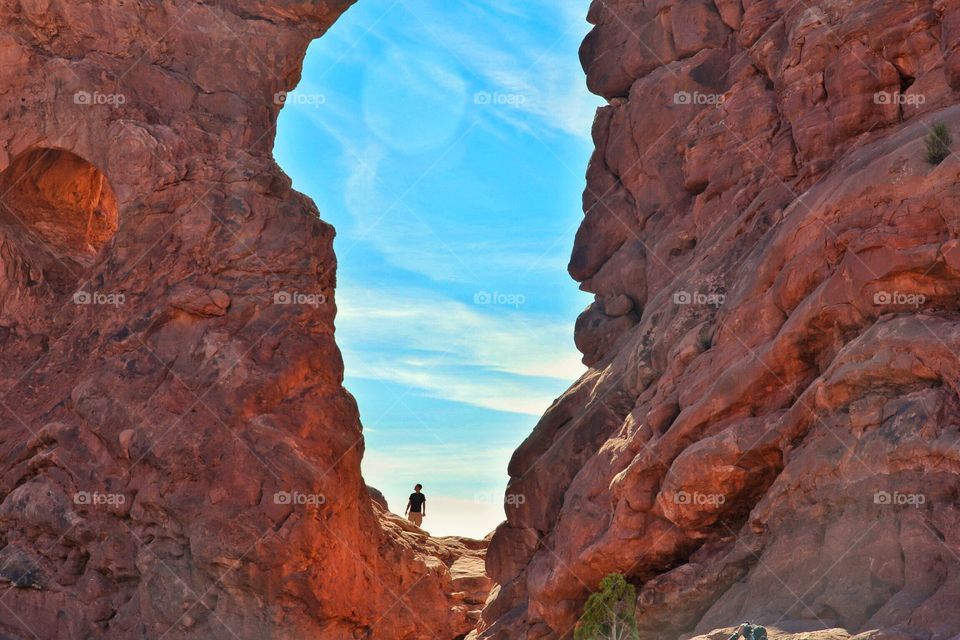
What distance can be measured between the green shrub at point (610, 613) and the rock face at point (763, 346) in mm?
402

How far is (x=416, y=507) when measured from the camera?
131 feet

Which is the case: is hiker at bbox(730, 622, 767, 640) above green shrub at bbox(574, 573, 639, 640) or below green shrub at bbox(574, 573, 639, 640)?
below

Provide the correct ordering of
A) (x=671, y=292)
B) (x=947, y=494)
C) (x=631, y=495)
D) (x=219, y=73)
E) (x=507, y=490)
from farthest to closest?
1. (x=219, y=73)
2. (x=507, y=490)
3. (x=671, y=292)
4. (x=631, y=495)
5. (x=947, y=494)

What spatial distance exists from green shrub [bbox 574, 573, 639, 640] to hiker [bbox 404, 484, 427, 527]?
18762 mm

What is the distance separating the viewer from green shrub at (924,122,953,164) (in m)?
17.0

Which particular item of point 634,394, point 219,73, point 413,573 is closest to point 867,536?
point 634,394

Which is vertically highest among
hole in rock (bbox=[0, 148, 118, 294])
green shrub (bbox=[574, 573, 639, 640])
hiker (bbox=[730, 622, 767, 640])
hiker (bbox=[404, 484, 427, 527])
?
hole in rock (bbox=[0, 148, 118, 294])

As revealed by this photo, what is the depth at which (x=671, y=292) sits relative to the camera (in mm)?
24969

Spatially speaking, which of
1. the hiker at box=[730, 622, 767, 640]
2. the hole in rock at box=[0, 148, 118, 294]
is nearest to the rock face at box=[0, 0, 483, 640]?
the hole in rock at box=[0, 148, 118, 294]

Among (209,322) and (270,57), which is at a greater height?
(270,57)

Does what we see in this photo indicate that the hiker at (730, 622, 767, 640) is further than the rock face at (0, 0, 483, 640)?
No

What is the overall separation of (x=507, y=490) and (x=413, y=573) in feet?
22.1

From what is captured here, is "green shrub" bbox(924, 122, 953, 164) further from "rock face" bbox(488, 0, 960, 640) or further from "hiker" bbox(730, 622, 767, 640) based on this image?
"hiker" bbox(730, 622, 767, 640)

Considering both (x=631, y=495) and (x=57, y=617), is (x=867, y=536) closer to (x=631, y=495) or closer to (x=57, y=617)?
(x=631, y=495)
